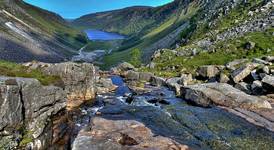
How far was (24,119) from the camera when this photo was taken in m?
44.5

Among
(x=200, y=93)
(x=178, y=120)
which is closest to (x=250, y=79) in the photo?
(x=200, y=93)

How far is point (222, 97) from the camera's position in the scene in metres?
64.0

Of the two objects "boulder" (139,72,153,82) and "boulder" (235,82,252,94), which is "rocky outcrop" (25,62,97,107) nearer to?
"boulder" (235,82,252,94)

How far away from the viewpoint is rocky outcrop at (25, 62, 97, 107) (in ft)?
234

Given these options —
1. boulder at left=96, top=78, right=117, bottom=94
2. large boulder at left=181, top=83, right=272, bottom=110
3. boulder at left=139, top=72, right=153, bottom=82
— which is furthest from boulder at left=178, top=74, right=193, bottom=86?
large boulder at left=181, top=83, right=272, bottom=110

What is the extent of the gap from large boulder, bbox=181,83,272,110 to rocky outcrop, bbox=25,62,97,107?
19.8m

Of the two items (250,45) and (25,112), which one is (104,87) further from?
(250,45)

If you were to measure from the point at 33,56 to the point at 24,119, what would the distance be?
506ft

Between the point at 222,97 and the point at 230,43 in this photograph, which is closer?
the point at 222,97

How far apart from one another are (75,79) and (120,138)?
36099mm

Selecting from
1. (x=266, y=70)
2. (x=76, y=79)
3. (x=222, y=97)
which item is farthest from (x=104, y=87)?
(x=266, y=70)

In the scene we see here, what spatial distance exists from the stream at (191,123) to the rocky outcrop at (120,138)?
1.83 meters

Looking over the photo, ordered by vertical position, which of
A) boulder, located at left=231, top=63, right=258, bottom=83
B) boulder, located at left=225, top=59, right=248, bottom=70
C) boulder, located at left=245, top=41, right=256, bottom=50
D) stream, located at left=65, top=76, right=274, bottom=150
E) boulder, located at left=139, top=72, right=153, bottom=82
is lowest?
stream, located at left=65, top=76, right=274, bottom=150

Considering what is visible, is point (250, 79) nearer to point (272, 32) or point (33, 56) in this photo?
point (272, 32)
